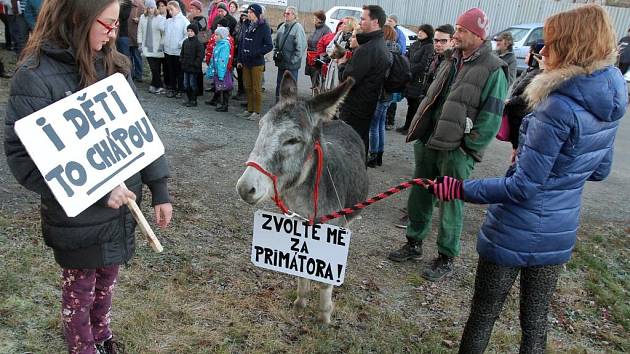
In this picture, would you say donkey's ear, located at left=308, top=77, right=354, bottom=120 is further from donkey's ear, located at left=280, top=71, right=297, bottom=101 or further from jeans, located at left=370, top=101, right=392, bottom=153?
jeans, located at left=370, top=101, right=392, bottom=153

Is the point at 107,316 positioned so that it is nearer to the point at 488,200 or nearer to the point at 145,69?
the point at 488,200

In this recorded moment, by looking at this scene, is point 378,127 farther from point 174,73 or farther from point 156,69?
point 156,69

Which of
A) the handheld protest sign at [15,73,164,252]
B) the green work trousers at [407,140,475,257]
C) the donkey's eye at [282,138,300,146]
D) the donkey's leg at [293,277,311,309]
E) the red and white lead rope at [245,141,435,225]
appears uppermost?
the handheld protest sign at [15,73,164,252]

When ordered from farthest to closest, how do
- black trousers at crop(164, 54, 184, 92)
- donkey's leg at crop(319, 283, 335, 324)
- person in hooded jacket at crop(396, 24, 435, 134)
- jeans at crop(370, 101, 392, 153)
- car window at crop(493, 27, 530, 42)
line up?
1. car window at crop(493, 27, 530, 42)
2. black trousers at crop(164, 54, 184, 92)
3. person in hooded jacket at crop(396, 24, 435, 134)
4. jeans at crop(370, 101, 392, 153)
5. donkey's leg at crop(319, 283, 335, 324)

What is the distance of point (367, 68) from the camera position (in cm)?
601

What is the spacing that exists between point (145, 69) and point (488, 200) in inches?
471

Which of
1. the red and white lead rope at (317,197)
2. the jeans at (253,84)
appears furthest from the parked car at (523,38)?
the red and white lead rope at (317,197)

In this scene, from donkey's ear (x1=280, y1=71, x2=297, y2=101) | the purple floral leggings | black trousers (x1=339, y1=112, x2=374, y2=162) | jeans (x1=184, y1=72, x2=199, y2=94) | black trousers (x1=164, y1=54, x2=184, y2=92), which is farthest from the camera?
black trousers (x1=164, y1=54, x2=184, y2=92)

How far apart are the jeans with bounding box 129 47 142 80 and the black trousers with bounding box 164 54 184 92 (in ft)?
4.12

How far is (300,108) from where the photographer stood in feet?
9.80

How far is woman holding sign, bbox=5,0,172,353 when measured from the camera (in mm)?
2049

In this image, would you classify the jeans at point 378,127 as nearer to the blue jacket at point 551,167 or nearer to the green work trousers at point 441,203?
the green work trousers at point 441,203

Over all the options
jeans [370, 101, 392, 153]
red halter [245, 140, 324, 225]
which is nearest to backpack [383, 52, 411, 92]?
jeans [370, 101, 392, 153]

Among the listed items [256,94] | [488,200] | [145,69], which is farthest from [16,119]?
[145,69]
